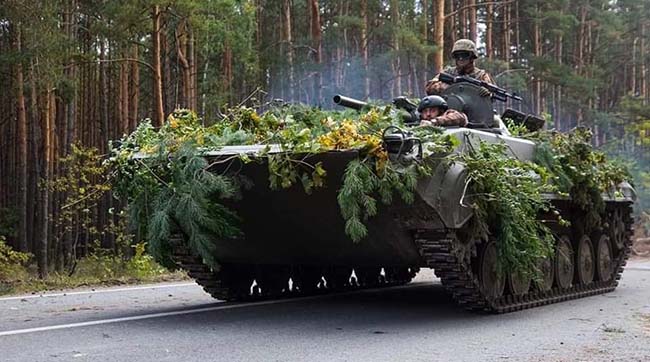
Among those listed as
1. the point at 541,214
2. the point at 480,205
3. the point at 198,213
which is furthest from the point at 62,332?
the point at 541,214

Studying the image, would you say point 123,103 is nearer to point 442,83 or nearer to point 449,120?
point 442,83

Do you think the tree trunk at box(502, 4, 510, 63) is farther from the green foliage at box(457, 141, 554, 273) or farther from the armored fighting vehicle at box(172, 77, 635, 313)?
the green foliage at box(457, 141, 554, 273)

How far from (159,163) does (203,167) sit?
1.44 ft

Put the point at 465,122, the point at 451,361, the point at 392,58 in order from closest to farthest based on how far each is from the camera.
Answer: the point at 451,361
the point at 465,122
the point at 392,58

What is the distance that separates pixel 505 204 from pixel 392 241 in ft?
3.49

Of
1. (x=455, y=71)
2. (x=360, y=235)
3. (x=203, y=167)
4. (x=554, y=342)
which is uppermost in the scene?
(x=455, y=71)

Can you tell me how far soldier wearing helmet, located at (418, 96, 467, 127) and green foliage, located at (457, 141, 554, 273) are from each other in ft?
1.79

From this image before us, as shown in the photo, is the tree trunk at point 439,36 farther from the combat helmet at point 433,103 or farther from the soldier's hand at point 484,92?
the combat helmet at point 433,103

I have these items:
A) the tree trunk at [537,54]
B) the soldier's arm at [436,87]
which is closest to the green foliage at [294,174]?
the soldier's arm at [436,87]

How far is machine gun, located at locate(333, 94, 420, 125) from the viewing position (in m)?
9.07

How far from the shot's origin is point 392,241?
8328mm

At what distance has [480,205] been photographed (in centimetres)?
837

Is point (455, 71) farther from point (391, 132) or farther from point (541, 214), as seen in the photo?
point (391, 132)

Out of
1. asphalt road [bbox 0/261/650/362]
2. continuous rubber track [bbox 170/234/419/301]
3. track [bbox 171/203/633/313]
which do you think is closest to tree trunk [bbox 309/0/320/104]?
track [bbox 171/203/633/313]
